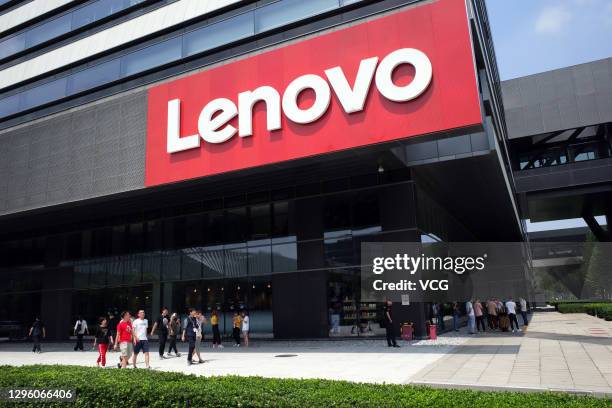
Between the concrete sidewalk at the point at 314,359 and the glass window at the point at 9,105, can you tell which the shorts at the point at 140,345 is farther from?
the glass window at the point at 9,105

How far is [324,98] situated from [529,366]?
10.3 meters

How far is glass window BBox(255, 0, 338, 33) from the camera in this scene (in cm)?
1992

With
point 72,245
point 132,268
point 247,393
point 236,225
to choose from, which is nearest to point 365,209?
point 236,225

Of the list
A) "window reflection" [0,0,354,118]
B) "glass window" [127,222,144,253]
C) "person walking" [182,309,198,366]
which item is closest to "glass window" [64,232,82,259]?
"glass window" [127,222,144,253]

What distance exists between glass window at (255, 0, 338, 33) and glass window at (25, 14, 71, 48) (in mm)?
13962

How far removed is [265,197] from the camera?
75.2 ft

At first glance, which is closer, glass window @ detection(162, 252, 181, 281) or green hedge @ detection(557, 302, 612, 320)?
glass window @ detection(162, 252, 181, 281)

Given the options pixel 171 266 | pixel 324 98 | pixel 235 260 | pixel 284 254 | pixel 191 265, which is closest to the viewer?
pixel 324 98

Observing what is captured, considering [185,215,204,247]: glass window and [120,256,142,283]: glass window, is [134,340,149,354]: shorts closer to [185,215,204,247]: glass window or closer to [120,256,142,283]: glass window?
[185,215,204,247]: glass window

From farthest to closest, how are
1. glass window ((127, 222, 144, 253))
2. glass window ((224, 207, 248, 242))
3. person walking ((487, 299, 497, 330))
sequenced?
glass window ((127, 222, 144, 253))
person walking ((487, 299, 497, 330))
glass window ((224, 207, 248, 242))

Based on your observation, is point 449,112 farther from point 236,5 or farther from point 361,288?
point 236,5

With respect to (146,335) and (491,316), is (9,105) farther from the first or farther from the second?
(491,316)

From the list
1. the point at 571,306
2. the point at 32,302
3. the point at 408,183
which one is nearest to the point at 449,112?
the point at 408,183

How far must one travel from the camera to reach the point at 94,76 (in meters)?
25.6
